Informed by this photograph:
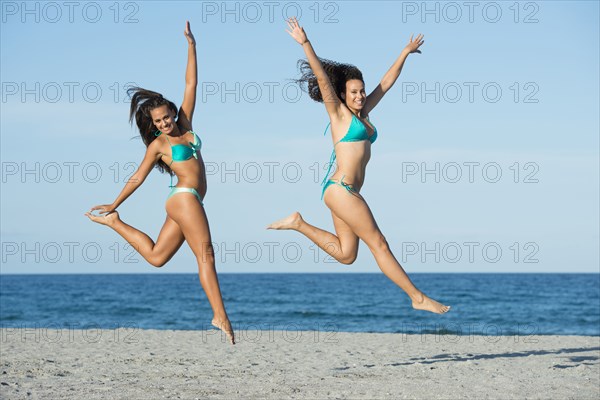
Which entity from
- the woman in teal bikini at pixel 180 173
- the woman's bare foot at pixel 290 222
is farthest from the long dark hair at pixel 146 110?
the woman's bare foot at pixel 290 222

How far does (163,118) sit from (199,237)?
1015 mm

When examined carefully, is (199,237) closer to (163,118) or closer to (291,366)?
(163,118)

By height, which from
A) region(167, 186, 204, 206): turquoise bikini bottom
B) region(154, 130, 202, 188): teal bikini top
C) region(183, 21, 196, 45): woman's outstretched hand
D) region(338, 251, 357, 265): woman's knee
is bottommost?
region(338, 251, 357, 265): woman's knee

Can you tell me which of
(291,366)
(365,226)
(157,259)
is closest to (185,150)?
(157,259)

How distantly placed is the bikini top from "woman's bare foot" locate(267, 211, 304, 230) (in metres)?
0.94

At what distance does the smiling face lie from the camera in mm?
6891

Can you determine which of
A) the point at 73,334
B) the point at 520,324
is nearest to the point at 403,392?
the point at 73,334

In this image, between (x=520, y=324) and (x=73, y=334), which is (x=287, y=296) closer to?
(x=520, y=324)

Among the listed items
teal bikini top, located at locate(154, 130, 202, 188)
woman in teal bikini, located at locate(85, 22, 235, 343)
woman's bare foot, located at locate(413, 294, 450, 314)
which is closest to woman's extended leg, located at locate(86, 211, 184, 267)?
woman in teal bikini, located at locate(85, 22, 235, 343)

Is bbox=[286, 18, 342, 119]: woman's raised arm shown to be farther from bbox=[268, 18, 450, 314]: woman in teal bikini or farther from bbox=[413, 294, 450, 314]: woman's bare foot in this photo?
bbox=[413, 294, 450, 314]: woman's bare foot

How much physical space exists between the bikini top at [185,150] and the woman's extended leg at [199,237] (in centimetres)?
30

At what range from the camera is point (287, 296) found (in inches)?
2292

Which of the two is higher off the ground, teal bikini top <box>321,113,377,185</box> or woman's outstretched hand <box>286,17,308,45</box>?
woman's outstretched hand <box>286,17,308,45</box>

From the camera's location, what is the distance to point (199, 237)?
22.8 feet
